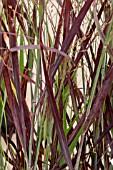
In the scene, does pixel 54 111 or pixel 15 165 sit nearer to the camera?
pixel 54 111

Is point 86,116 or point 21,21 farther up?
point 21,21

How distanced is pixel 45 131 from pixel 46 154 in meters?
0.04

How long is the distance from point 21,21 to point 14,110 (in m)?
0.14

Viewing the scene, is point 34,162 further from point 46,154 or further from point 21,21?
point 21,21

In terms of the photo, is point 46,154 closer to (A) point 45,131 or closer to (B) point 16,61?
(A) point 45,131

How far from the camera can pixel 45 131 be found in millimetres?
474

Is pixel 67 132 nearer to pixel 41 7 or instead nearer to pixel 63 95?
pixel 63 95

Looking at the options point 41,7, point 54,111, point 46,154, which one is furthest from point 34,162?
point 41,7

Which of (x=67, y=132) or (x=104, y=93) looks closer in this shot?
(x=104, y=93)

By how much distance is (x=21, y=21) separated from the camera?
0.50 meters

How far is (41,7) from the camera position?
36 cm

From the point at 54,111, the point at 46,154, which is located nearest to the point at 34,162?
the point at 46,154

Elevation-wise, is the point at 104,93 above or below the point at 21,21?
below

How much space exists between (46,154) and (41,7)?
8.7 inches
